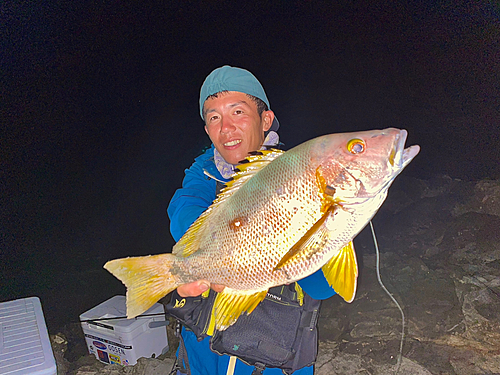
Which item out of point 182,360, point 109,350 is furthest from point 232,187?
point 109,350

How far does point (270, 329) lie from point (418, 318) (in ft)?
7.04

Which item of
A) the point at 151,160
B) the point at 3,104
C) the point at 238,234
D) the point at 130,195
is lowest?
the point at 130,195

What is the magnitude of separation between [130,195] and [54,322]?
4882mm

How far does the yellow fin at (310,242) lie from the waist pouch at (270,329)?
54cm

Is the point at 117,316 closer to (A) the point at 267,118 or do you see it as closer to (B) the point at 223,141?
(B) the point at 223,141

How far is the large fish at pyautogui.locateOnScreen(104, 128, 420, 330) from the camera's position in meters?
0.77

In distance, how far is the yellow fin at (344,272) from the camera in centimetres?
85

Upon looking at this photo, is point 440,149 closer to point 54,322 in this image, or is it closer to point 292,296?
point 292,296

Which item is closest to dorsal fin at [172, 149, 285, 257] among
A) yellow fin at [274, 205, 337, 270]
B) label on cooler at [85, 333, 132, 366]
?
yellow fin at [274, 205, 337, 270]

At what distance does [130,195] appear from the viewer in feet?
27.8

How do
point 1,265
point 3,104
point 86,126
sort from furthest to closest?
point 86,126, point 3,104, point 1,265

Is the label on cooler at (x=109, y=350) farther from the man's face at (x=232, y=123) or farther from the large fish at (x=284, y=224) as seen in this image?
the man's face at (x=232, y=123)

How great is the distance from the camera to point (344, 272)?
0.86m

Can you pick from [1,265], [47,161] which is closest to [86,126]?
[47,161]
